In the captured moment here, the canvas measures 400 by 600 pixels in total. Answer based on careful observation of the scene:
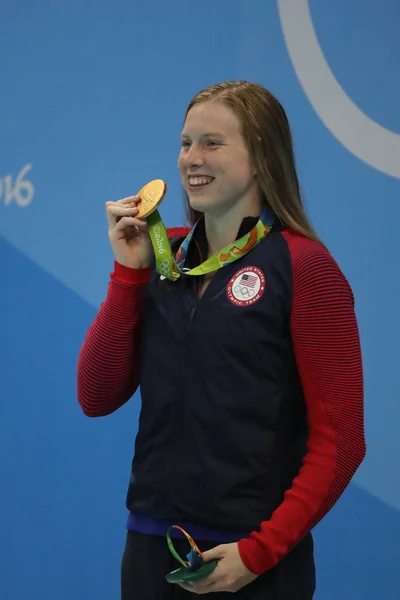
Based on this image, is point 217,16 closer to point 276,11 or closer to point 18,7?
point 276,11

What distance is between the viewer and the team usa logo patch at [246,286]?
1.25m

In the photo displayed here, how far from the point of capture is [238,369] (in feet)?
4.06

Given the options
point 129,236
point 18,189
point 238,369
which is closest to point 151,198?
point 129,236

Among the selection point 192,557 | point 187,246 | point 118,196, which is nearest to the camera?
point 192,557

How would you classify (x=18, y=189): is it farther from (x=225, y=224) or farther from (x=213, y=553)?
(x=213, y=553)

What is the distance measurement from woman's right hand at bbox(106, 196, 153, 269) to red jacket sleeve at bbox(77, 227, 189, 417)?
0.05 feet

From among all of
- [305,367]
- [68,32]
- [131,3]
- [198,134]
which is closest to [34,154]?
[68,32]

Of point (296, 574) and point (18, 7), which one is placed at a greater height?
point (18, 7)

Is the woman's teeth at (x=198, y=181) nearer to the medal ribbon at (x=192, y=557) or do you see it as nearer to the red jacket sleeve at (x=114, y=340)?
the red jacket sleeve at (x=114, y=340)

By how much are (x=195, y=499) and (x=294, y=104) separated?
1.29 meters

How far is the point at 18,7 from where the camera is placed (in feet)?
7.98

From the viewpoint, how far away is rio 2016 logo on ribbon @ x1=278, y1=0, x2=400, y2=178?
7.03 feet

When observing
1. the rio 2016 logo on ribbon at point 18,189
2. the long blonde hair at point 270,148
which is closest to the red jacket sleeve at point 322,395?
the long blonde hair at point 270,148

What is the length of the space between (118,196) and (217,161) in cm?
111
